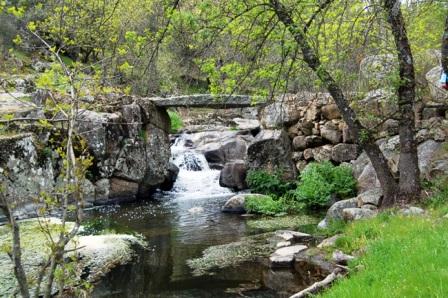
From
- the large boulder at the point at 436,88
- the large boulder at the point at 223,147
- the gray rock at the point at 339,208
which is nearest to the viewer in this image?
the gray rock at the point at 339,208

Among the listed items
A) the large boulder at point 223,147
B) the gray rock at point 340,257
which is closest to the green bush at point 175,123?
the large boulder at point 223,147

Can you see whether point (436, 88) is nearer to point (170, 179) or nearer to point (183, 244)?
point (183, 244)

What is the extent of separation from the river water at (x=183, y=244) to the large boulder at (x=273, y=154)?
2.01 meters

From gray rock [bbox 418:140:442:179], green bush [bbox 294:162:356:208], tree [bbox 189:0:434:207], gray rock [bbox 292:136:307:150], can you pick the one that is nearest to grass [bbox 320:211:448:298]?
tree [bbox 189:0:434:207]

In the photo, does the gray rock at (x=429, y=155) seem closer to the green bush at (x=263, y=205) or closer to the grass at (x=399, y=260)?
the grass at (x=399, y=260)

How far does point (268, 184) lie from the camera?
20391mm

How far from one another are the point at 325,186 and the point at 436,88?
506 centimetres

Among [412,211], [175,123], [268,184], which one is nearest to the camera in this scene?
[412,211]

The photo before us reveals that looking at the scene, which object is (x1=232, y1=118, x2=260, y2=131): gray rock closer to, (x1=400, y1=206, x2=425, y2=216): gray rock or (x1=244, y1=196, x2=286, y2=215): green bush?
(x1=244, y1=196, x2=286, y2=215): green bush

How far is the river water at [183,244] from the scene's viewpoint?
9094 millimetres

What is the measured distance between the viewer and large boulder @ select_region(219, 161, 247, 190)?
874 inches

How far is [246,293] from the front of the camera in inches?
343

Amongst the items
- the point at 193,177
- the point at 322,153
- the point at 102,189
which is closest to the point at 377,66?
the point at 322,153

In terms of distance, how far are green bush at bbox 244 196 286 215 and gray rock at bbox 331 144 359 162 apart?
3562 millimetres
